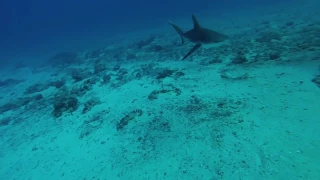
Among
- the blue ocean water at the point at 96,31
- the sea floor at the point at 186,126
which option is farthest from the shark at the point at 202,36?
the blue ocean water at the point at 96,31

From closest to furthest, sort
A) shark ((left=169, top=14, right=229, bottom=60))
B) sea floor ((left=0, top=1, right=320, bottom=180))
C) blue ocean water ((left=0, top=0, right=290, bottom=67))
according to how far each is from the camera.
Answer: sea floor ((left=0, top=1, right=320, bottom=180))
shark ((left=169, top=14, right=229, bottom=60))
blue ocean water ((left=0, top=0, right=290, bottom=67))

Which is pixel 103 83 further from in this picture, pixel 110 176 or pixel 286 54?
pixel 286 54

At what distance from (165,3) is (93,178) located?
89046mm

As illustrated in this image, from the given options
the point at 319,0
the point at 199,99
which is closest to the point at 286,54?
the point at 199,99

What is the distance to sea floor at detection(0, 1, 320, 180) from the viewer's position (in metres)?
5.00

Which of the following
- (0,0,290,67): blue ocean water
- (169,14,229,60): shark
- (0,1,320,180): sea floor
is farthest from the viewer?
(0,0,290,67): blue ocean water

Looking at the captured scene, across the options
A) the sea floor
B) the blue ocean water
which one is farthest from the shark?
the blue ocean water

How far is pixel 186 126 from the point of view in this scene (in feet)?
21.6

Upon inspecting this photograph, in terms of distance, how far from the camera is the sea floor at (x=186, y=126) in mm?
5004

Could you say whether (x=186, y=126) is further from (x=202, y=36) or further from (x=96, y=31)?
(x=96, y=31)

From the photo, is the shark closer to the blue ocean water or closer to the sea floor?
the sea floor

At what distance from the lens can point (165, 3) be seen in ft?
279

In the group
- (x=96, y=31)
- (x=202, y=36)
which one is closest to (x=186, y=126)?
(x=202, y=36)

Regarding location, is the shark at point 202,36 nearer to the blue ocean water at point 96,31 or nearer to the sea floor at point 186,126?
the sea floor at point 186,126
